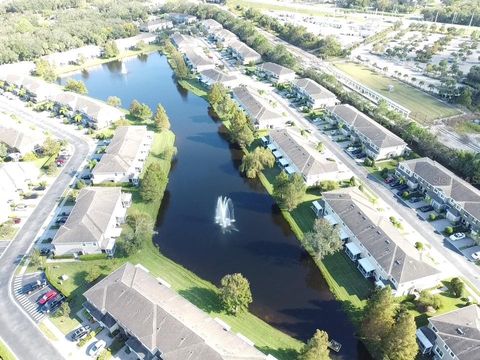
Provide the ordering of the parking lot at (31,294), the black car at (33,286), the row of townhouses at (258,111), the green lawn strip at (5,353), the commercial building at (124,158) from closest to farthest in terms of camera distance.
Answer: the green lawn strip at (5,353) < the parking lot at (31,294) < the black car at (33,286) < the commercial building at (124,158) < the row of townhouses at (258,111)

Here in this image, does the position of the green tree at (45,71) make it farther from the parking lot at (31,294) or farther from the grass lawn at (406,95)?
the grass lawn at (406,95)

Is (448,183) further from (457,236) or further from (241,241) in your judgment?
(241,241)

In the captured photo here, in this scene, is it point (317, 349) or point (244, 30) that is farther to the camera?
point (244, 30)

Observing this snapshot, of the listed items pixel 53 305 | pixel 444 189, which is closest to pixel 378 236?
pixel 444 189

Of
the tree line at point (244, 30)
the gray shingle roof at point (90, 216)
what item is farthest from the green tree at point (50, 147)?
the tree line at point (244, 30)

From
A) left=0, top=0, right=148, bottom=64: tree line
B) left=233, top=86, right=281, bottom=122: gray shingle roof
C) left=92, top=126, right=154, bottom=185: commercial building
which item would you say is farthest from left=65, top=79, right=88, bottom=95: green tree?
left=233, top=86, right=281, bottom=122: gray shingle roof

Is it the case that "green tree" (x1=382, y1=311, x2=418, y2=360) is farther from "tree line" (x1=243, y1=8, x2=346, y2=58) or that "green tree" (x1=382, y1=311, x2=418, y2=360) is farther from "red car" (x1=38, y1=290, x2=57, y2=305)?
"tree line" (x1=243, y1=8, x2=346, y2=58)
